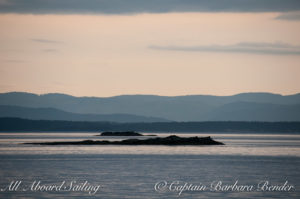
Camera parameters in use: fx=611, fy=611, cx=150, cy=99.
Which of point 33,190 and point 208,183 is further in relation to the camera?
point 208,183

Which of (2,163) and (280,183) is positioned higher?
(2,163)

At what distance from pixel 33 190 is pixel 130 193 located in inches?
298

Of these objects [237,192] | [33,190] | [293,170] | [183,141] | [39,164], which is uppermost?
[183,141]

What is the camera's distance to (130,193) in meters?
44.8

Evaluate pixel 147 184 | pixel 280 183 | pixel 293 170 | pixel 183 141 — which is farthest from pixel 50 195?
pixel 183 141

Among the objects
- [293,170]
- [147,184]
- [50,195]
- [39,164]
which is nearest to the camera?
[50,195]

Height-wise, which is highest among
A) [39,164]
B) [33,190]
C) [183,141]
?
[183,141]

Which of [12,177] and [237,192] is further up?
[12,177]

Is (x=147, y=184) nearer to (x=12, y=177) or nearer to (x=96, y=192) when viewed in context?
(x=96, y=192)

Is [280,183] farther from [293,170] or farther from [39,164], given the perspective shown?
[39,164]

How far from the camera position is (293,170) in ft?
210

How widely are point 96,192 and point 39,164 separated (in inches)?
1105

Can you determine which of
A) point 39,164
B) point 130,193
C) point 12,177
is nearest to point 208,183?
point 130,193

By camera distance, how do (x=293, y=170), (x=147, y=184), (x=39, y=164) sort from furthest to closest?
(x=39, y=164), (x=293, y=170), (x=147, y=184)
